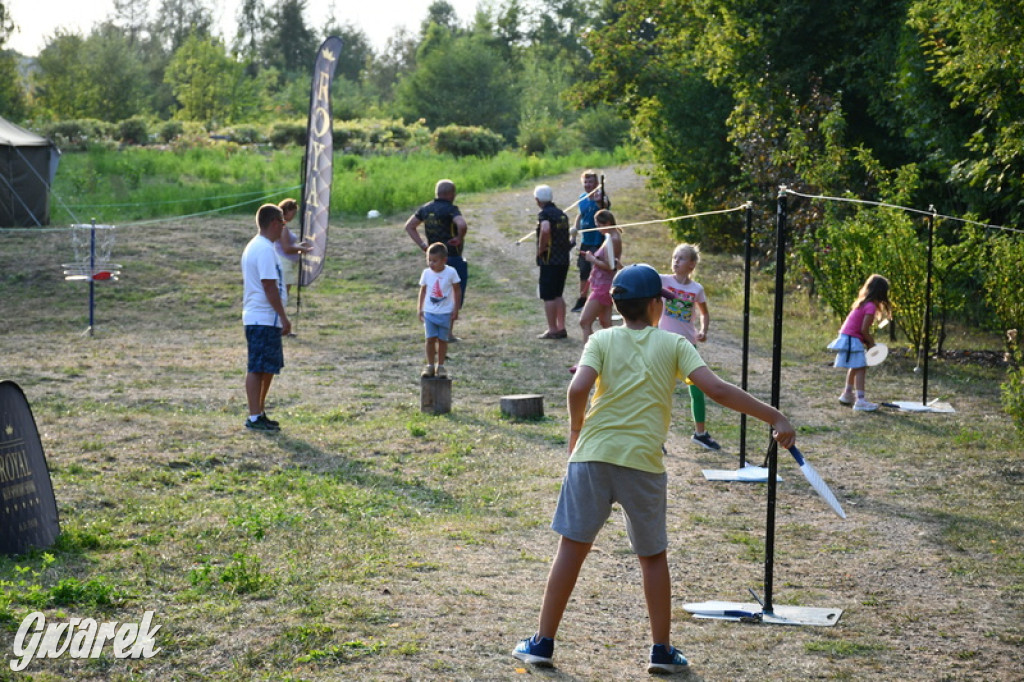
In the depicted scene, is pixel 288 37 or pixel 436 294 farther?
pixel 288 37

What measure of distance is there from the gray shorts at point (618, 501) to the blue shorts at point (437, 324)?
6.65 metres

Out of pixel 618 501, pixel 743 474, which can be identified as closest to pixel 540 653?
pixel 618 501

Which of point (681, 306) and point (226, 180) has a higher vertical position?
point (226, 180)

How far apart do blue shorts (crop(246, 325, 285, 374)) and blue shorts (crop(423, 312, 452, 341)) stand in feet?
6.95

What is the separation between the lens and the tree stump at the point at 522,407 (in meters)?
10.1

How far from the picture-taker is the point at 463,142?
40312 millimetres

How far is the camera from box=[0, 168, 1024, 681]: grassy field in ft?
15.3

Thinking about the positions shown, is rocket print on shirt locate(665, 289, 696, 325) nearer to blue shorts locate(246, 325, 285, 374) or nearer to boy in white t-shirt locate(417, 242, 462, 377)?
boy in white t-shirt locate(417, 242, 462, 377)

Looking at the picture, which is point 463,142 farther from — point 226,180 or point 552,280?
point 552,280

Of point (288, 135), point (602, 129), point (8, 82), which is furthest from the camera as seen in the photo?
point (602, 129)

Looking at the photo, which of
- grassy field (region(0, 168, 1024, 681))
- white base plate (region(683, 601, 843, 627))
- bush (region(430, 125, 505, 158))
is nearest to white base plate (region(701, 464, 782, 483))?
grassy field (region(0, 168, 1024, 681))

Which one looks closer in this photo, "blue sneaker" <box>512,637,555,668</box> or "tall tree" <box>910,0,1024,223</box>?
"blue sneaker" <box>512,637,555,668</box>

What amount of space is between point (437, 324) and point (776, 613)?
627 cm

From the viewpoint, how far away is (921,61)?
617 inches
